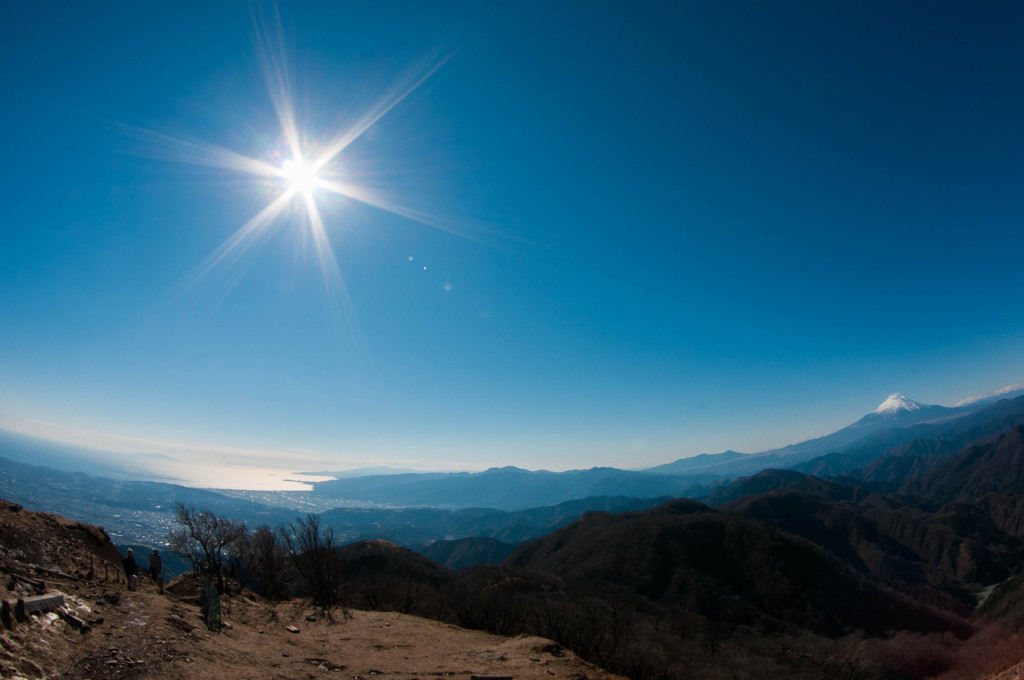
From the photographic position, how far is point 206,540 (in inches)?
1468

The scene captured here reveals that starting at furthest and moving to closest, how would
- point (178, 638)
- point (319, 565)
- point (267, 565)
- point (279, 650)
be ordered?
point (267, 565), point (319, 565), point (279, 650), point (178, 638)

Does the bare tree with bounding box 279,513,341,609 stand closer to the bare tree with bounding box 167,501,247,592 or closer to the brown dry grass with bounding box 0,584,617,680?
the bare tree with bounding box 167,501,247,592

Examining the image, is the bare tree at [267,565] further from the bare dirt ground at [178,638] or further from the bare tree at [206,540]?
the bare dirt ground at [178,638]

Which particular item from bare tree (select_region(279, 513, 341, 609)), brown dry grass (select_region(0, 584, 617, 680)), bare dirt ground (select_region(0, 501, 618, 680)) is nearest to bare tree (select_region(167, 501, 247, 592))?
bare tree (select_region(279, 513, 341, 609))

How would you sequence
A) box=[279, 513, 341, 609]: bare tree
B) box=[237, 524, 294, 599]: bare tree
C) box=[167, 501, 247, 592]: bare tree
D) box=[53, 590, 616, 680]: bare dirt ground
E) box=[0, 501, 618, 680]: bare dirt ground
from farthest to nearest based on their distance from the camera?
1. box=[237, 524, 294, 599]: bare tree
2. box=[279, 513, 341, 609]: bare tree
3. box=[167, 501, 247, 592]: bare tree
4. box=[53, 590, 616, 680]: bare dirt ground
5. box=[0, 501, 618, 680]: bare dirt ground

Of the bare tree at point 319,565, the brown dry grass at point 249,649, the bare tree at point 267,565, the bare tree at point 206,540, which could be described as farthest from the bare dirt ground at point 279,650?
the bare tree at point 267,565

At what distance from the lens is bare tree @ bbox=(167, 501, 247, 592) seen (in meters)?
36.0

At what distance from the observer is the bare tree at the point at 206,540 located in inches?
1419

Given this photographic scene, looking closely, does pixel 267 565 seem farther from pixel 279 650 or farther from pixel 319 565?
pixel 279 650

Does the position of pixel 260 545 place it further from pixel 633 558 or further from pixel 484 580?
pixel 633 558

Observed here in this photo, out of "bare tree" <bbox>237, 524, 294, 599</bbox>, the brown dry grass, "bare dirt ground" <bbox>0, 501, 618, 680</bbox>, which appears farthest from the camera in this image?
"bare tree" <bbox>237, 524, 294, 599</bbox>

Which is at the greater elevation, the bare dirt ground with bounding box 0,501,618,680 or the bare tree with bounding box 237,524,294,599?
the bare dirt ground with bounding box 0,501,618,680

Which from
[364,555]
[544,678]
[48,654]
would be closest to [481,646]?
[544,678]

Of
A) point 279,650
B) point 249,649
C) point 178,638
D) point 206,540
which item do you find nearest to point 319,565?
point 206,540
